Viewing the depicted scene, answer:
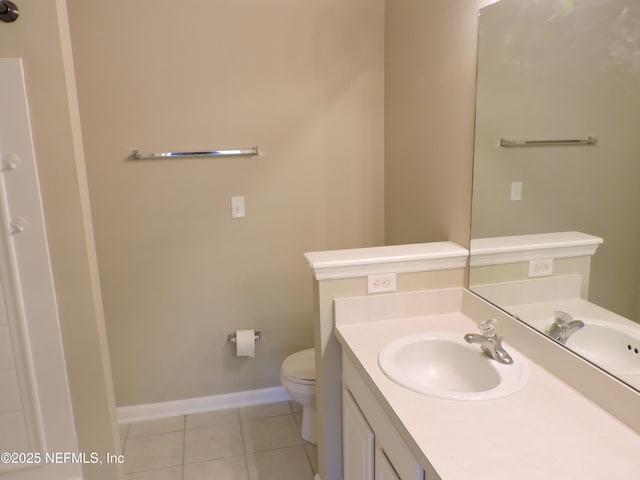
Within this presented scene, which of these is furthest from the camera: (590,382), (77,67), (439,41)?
(77,67)

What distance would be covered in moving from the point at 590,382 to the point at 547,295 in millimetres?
306

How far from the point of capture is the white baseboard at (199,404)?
2.61 metres

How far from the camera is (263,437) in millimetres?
2441

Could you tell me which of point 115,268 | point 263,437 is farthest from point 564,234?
point 115,268

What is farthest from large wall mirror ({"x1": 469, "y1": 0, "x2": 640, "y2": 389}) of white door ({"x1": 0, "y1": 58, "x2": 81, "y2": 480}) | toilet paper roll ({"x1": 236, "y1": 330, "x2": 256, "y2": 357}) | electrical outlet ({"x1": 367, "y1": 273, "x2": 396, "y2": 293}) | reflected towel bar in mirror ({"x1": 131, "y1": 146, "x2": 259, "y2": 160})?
white door ({"x1": 0, "y1": 58, "x2": 81, "y2": 480})

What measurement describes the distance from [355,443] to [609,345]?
89 cm

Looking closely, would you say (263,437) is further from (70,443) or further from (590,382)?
(590,382)

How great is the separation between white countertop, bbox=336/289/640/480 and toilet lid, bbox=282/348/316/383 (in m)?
0.91

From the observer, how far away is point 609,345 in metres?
1.16

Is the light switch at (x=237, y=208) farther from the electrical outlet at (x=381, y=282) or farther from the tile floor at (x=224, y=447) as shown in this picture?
the tile floor at (x=224, y=447)

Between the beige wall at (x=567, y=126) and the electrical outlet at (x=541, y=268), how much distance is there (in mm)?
104

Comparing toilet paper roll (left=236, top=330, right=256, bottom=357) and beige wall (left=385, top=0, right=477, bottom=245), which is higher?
beige wall (left=385, top=0, right=477, bottom=245)

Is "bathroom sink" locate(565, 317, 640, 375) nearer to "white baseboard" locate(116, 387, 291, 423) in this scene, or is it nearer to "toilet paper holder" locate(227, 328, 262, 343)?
"toilet paper holder" locate(227, 328, 262, 343)

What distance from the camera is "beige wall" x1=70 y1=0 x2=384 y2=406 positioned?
231 cm
